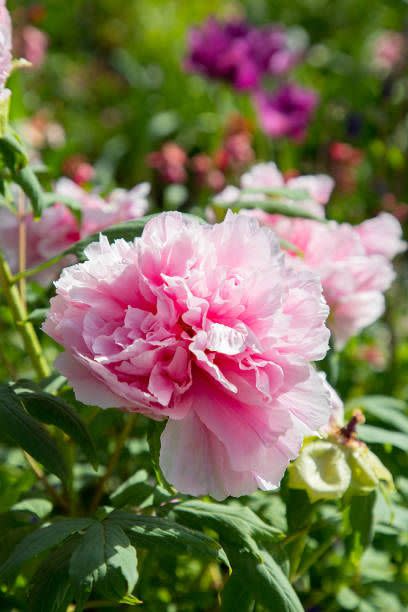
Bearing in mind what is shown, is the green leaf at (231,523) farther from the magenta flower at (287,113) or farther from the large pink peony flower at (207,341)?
the magenta flower at (287,113)

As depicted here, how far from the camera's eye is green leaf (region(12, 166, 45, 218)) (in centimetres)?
83

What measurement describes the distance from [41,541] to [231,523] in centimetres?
17

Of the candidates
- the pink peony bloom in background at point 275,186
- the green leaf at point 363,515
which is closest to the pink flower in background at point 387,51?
the pink peony bloom in background at point 275,186

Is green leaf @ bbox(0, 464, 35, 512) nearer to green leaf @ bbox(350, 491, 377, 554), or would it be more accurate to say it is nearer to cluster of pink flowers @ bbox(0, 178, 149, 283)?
cluster of pink flowers @ bbox(0, 178, 149, 283)

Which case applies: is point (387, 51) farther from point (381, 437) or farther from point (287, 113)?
point (381, 437)

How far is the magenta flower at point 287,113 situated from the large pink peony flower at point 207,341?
5.35 ft

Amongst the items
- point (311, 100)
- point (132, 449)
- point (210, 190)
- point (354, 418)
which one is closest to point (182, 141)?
point (311, 100)

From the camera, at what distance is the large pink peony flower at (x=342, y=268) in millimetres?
908

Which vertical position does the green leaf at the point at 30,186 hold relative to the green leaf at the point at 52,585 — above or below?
above

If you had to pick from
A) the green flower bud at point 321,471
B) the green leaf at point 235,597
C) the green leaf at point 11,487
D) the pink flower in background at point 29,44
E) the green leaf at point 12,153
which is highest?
the green leaf at point 12,153

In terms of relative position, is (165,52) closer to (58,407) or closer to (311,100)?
(311,100)

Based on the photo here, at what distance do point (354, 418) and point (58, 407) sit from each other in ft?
0.94

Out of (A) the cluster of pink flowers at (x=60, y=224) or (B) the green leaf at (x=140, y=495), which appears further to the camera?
(A) the cluster of pink flowers at (x=60, y=224)

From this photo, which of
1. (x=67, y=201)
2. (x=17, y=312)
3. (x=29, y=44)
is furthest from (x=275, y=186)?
(x=29, y=44)
